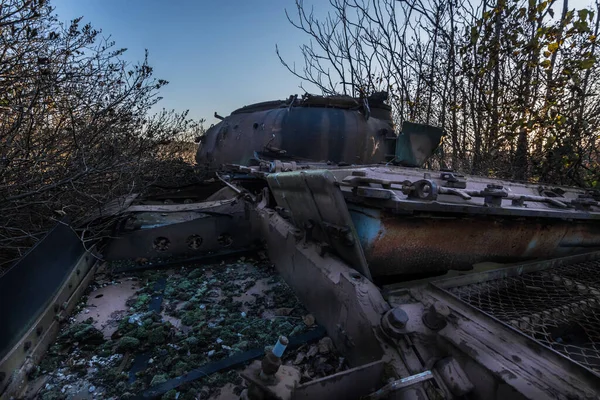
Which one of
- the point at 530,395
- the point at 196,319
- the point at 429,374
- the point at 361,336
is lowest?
the point at 196,319

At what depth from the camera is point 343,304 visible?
6.41ft

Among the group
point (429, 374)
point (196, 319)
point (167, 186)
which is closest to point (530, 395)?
point (429, 374)

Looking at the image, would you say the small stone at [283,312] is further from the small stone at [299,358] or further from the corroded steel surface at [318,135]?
the corroded steel surface at [318,135]

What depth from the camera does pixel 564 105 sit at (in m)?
5.38

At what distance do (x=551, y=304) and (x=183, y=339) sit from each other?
7.44ft

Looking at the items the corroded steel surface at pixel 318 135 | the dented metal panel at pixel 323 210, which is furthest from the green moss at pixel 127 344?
the corroded steel surface at pixel 318 135

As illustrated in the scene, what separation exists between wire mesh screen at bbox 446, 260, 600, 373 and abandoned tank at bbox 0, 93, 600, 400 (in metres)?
0.01

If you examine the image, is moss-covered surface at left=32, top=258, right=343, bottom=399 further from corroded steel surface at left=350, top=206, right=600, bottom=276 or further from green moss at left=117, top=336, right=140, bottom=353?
corroded steel surface at left=350, top=206, right=600, bottom=276

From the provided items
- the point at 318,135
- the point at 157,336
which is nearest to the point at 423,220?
the point at 157,336

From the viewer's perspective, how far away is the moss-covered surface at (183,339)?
1946 millimetres

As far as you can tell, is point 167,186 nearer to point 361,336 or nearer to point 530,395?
point 361,336

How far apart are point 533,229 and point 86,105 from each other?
193 inches

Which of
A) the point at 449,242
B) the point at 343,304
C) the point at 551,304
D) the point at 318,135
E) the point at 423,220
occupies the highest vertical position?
the point at 318,135

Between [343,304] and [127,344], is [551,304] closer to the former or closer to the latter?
[343,304]
